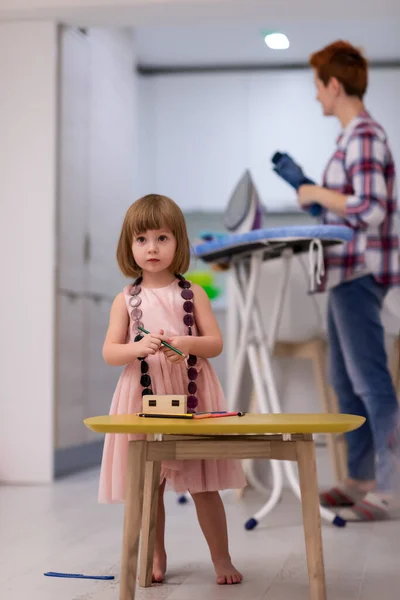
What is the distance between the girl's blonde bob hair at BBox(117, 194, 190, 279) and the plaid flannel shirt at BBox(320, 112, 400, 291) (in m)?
0.98

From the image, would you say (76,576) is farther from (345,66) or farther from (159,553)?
(345,66)

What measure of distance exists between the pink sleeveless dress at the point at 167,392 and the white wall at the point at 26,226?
1.88 m

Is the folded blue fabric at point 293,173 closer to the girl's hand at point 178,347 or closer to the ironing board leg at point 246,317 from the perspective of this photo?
the ironing board leg at point 246,317

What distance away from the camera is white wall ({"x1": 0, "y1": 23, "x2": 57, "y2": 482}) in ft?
11.6

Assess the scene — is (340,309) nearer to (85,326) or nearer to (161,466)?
(161,466)

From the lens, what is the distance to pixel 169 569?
1.86 m

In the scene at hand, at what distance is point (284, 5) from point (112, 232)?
1.61 m

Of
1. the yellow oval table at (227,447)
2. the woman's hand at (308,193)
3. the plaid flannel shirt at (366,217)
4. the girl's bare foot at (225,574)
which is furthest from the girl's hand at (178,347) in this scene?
the woman's hand at (308,193)

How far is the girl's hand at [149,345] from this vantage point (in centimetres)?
153

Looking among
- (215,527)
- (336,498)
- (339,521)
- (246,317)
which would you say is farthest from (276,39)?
(215,527)

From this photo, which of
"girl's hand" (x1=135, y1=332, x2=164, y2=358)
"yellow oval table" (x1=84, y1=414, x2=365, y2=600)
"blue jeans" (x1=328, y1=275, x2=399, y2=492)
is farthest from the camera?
"blue jeans" (x1=328, y1=275, x2=399, y2=492)

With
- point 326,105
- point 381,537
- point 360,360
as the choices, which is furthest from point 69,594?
point 326,105

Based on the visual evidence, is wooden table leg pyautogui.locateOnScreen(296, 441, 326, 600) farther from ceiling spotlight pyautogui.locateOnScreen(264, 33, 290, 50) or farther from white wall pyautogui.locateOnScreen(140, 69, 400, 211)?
white wall pyautogui.locateOnScreen(140, 69, 400, 211)

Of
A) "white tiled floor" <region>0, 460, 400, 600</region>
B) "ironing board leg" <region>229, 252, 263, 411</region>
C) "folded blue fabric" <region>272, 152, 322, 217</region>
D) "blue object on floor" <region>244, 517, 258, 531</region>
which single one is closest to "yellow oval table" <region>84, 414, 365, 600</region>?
"white tiled floor" <region>0, 460, 400, 600</region>
